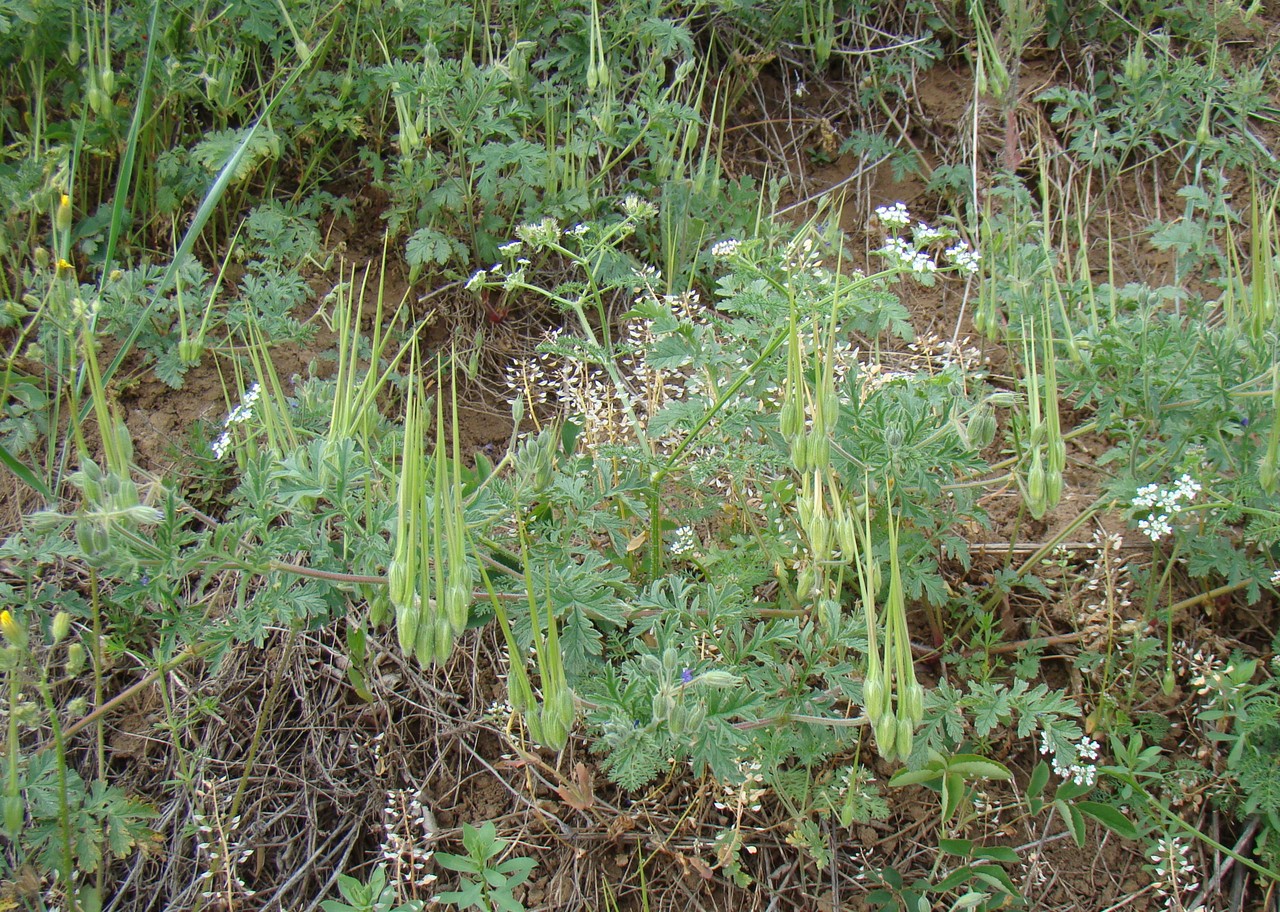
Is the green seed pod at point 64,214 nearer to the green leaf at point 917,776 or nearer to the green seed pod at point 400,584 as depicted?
the green seed pod at point 400,584

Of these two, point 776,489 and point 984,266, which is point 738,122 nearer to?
point 984,266

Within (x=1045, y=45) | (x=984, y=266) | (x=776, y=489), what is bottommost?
(x=776, y=489)

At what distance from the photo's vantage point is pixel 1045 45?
3.86 m

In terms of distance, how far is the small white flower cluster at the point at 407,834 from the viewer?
2096mm

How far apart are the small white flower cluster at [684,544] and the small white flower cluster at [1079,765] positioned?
789 mm

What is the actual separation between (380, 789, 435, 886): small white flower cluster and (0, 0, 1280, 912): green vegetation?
0.04 ft

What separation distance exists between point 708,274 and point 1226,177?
1.94m

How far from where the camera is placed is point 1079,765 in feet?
6.66

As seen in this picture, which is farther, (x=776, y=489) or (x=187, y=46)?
(x=187, y=46)

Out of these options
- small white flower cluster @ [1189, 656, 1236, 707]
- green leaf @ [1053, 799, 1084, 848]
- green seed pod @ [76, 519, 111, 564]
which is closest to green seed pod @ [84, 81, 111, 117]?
green seed pod @ [76, 519, 111, 564]

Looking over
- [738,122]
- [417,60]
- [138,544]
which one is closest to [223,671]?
[138,544]

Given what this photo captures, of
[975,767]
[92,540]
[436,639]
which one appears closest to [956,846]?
[975,767]

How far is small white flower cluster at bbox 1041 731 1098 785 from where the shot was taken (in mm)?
1869

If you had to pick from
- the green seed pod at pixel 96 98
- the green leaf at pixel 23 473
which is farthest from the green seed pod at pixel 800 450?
the green seed pod at pixel 96 98
